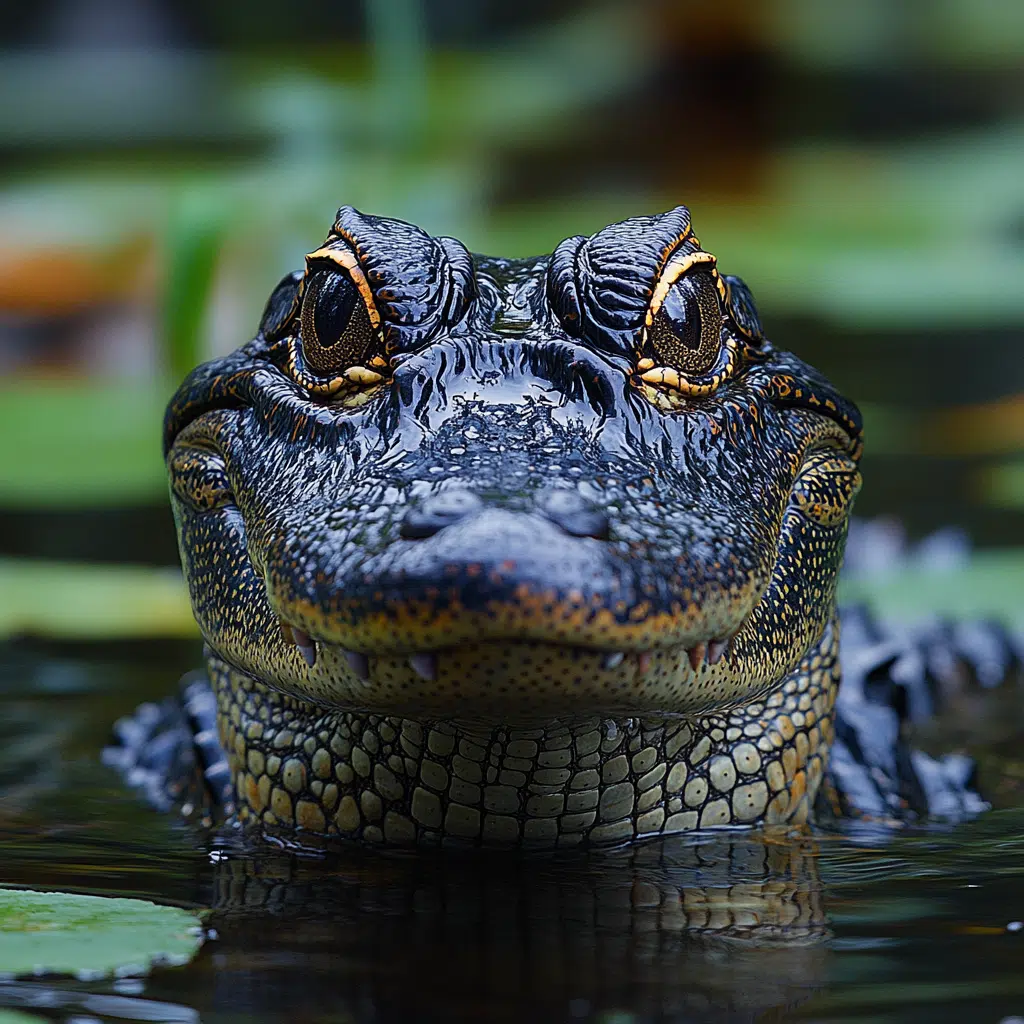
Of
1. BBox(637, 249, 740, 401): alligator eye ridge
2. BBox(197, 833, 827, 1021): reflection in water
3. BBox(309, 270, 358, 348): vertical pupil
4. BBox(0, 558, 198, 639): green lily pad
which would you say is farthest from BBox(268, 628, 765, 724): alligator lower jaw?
BBox(0, 558, 198, 639): green lily pad

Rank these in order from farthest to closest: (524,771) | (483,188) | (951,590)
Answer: (483,188) < (951,590) < (524,771)

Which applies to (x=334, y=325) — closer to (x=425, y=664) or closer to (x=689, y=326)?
(x=689, y=326)

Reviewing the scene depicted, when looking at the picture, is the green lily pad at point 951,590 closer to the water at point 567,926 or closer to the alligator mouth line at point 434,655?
the water at point 567,926

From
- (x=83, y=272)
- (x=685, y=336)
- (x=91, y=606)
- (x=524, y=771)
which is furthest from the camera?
(x=83, y=272)

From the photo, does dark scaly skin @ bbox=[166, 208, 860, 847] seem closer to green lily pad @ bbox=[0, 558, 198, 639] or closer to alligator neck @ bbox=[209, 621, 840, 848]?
alligator neck @ bbox=[209, 621, 840, 848]

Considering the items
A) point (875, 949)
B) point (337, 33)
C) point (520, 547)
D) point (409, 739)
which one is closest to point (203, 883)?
point (409, 739)

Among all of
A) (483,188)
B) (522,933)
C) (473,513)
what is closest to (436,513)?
(473,513)
